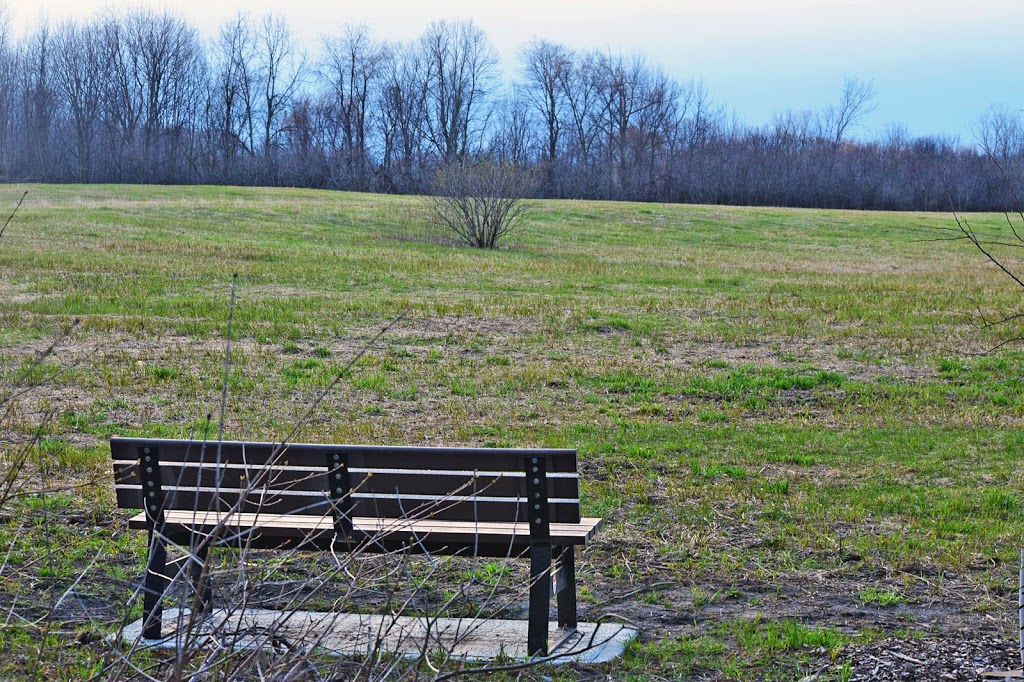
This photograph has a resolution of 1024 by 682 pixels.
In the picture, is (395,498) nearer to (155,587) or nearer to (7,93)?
(155,587)

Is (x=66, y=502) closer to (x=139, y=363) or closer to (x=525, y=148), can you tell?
(x=139, y=363)

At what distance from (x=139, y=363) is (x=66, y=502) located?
208 inches

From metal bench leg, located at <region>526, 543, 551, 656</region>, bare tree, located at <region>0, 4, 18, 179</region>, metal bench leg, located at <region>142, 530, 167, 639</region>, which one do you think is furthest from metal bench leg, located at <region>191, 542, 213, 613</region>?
bare tree, located at <region>0, 4, 18, 179</region>

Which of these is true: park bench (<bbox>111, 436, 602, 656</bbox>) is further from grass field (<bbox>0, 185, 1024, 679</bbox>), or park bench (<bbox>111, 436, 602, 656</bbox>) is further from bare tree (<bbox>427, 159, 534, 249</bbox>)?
bare tree (<bbox>427, 159, 534, 249</bbox>)

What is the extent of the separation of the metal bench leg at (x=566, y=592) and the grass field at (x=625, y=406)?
0.28 meters

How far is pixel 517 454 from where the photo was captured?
410 centimetres

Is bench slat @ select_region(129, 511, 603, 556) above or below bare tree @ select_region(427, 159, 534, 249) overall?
below

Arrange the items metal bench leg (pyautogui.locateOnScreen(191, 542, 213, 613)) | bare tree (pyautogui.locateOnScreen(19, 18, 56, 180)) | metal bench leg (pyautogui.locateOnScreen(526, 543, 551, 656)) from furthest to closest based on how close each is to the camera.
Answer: bare tree (pyautogui.locateOnScreen(19, 18, 56, 180))
metal bench leg (pyautogui.locateOnScreen(526, 543, 551, 656))
metal bench leg (pyautogui.locateOnScreen(191, 542, 213, 613))

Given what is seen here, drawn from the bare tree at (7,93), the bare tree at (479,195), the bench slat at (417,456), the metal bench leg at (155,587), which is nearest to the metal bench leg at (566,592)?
the bench slat at (417,456)

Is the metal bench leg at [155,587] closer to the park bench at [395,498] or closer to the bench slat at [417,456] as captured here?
the park bench at [395,498]

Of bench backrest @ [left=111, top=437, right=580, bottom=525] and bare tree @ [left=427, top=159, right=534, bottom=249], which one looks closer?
bench backrest @ [left=111, top=437, right=580, bottom=525]

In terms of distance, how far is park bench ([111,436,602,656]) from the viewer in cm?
412

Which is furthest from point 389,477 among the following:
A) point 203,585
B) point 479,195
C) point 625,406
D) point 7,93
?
point 7,93

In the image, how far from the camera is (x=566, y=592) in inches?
173
